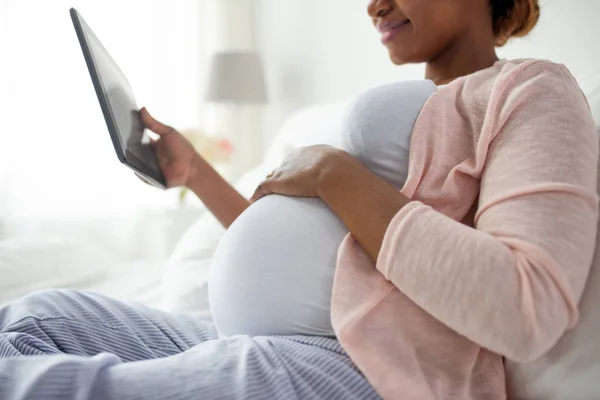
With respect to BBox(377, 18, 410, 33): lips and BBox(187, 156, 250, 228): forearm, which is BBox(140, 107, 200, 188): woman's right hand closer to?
BBox(187, 156, 250, 228): forearm

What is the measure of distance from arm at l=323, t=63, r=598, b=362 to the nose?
432mm

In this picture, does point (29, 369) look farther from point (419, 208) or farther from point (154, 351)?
point (419, 208)

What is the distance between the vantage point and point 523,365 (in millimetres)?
677

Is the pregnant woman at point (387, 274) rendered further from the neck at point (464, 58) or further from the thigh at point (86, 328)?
the neck at point (464, 58)

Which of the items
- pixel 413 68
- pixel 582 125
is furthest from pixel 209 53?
pixel 582 125

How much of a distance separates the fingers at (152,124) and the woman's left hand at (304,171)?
1.21ft

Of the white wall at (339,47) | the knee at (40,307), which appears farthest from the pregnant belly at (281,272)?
the white wall at (339,47)

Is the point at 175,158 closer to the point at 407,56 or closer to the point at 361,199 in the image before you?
the point at 407,56

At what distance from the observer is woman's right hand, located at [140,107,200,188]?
3.80 feet

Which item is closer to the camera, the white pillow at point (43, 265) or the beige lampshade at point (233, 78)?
the white pillow at point (43, 265)

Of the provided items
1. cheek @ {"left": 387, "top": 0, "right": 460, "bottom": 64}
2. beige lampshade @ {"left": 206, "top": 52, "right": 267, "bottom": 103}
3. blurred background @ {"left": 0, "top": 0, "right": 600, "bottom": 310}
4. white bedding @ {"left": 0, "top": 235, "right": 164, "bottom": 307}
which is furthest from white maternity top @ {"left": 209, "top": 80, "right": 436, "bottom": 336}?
beige lampshade @ {"left": 206, "top": 52, "right": 267, "bottom": 103}

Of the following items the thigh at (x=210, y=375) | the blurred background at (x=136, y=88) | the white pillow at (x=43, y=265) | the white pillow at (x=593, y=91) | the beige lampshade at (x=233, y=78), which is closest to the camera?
the thigh at (x=210, y=375)

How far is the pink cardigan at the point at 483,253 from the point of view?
0.58m

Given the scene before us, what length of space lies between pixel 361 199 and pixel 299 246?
9cm
